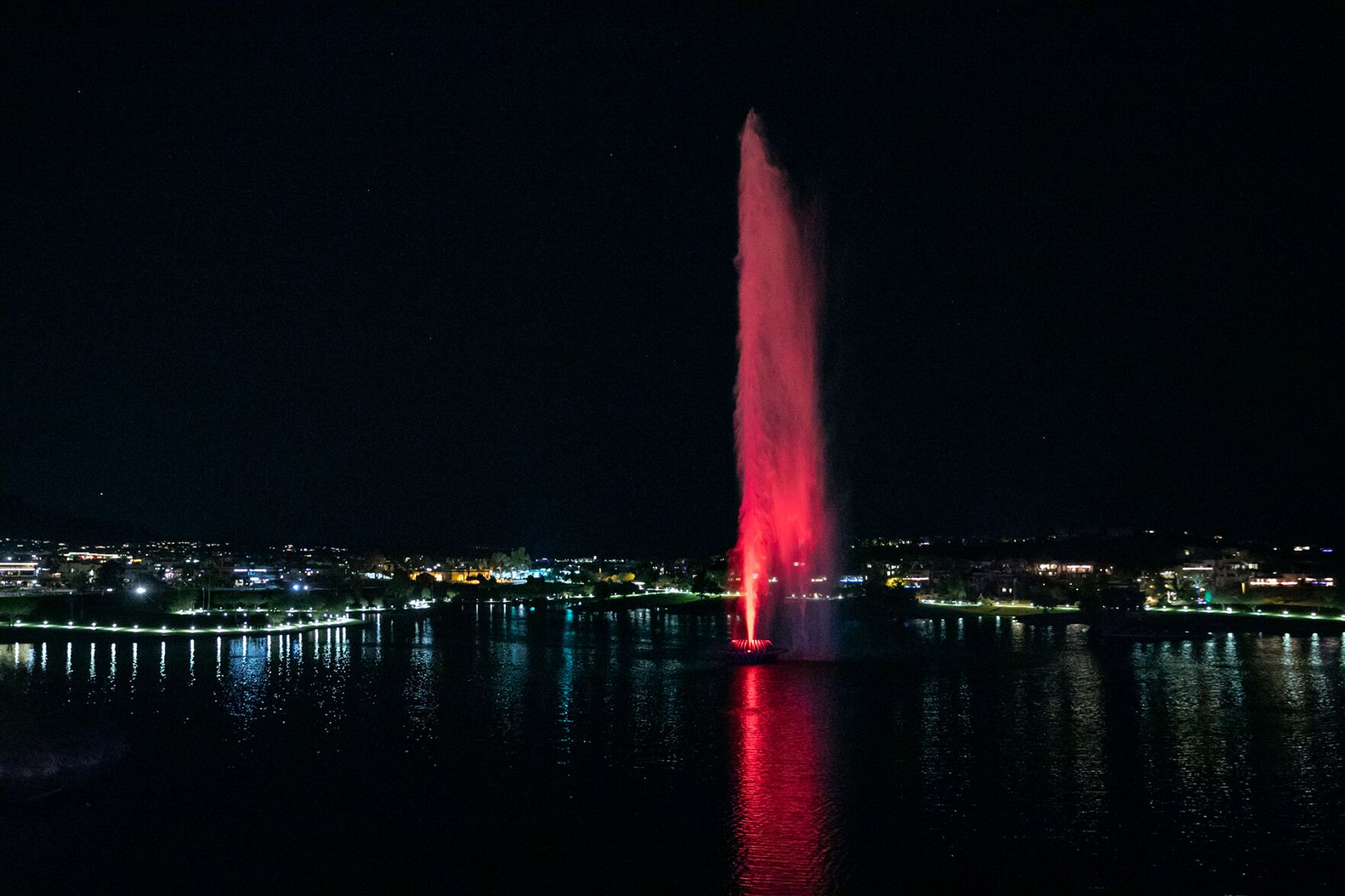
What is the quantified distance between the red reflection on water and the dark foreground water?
0.08 meters

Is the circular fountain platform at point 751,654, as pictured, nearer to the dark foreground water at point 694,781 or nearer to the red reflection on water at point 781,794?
the dark foreground water at point 694,781

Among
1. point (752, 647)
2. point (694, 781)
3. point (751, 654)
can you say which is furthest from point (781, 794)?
point (752, 647)

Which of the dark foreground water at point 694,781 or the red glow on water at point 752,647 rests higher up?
the red glow on water at point 752,647

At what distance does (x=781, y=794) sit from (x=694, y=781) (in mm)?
2056

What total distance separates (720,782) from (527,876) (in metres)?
6.48

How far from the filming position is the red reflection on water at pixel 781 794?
646 inches

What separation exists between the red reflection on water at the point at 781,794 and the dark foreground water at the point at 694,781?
3.1 inches

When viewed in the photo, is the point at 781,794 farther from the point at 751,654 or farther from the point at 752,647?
the point at 752,647

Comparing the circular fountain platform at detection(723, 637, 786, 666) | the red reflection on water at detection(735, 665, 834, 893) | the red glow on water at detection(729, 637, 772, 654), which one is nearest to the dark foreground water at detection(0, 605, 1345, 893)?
the red reflection on water at detection(735, 665, 834, 893)

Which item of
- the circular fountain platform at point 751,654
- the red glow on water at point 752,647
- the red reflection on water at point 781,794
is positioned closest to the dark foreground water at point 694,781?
the red reflection on water at point 781,794

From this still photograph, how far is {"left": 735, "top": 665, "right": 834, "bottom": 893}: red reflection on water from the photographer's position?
53.8 feet

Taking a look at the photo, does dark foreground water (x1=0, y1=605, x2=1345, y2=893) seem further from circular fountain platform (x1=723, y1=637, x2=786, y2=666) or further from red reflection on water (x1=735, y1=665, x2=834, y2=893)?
circular fountain platform (x1=723, y1=637, x2=786, y2=666)

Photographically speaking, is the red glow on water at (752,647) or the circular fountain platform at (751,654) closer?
the circular fountain platform at (751,654)

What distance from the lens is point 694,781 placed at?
22.2 meters
